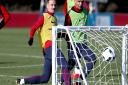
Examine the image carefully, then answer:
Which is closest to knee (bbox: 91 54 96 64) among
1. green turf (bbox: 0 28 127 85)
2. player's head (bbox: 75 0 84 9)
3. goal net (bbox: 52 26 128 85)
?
goal net (bbox: 52 26 128 85)

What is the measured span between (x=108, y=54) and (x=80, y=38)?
1427 mm

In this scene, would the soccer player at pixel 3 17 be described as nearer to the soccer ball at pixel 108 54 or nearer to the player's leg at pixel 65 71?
the player's leg at pixel 65 71

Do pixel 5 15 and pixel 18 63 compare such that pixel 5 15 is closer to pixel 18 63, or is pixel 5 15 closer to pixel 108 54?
pixel 108 54

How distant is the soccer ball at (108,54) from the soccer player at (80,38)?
570mm

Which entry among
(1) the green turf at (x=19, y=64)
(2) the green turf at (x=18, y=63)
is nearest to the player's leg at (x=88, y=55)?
(1) the green turf at (x=19, y=64)

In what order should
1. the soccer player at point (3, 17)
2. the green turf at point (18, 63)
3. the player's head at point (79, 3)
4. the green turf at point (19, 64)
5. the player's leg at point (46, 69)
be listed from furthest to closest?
the green turf at point (18, 63) < the green turf at point (19, 64) < the soccer player at point (3, 17) < the player's head at point (79, 3) < the player's leg at point (46, 69)

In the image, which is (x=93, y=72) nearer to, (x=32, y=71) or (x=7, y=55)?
(x=32, y=71)

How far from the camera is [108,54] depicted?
12617 mm

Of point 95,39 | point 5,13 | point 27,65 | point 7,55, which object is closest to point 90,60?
point 95,39

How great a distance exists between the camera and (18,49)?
85.1ft

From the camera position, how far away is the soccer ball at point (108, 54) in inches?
496

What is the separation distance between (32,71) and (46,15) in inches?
180

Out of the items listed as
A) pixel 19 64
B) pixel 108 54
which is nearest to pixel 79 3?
pixel 108 54

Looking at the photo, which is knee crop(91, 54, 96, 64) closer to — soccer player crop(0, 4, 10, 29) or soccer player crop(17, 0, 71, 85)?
soccer player crop(17, 0, 71, 85)
